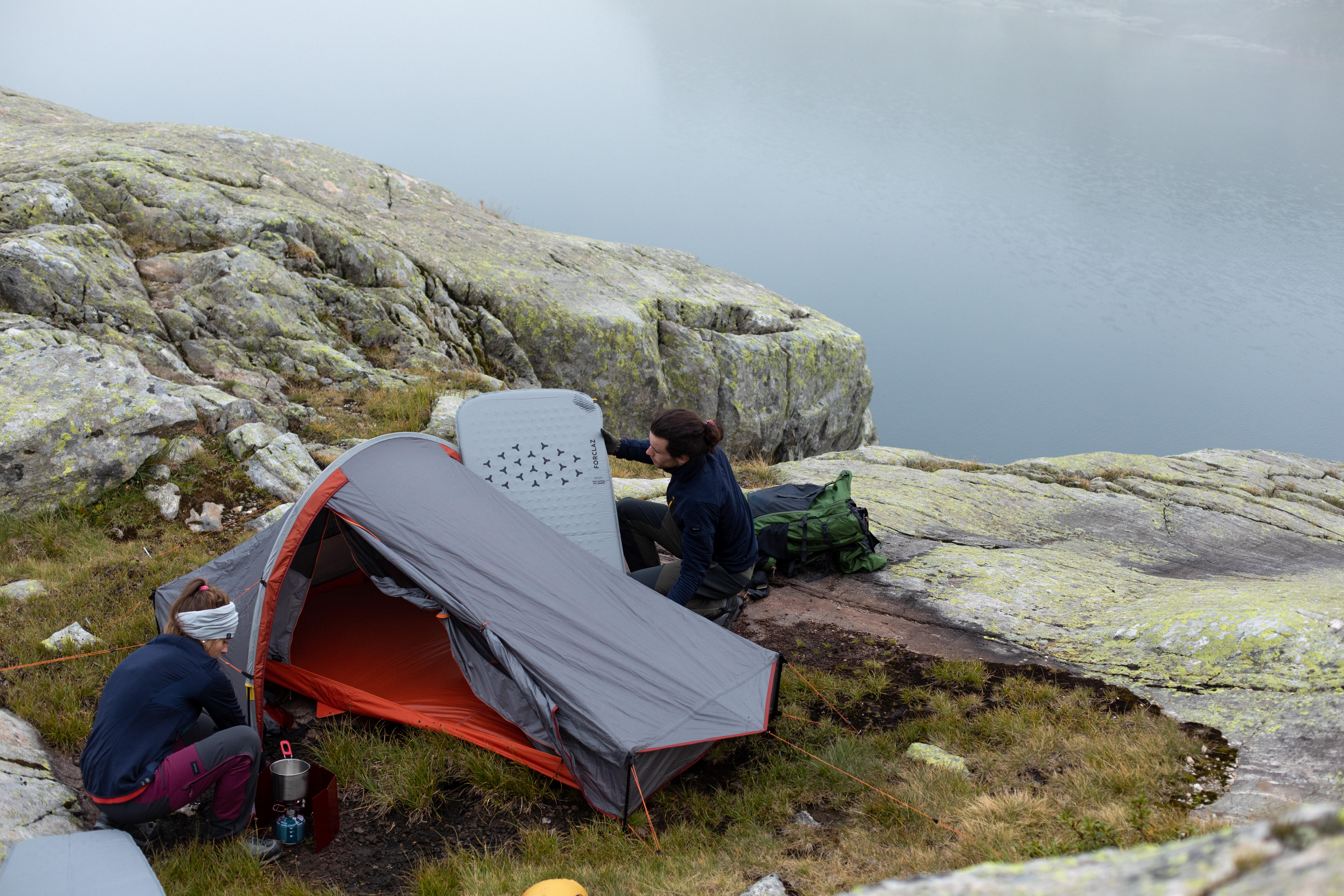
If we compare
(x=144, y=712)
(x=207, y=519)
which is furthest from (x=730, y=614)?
(x=207, y=519)

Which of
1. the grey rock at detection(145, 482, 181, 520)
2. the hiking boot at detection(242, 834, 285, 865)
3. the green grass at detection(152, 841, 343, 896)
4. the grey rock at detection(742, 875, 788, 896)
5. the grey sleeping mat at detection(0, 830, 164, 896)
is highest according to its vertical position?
the grey rock at detection(742, 875, 788, 896)

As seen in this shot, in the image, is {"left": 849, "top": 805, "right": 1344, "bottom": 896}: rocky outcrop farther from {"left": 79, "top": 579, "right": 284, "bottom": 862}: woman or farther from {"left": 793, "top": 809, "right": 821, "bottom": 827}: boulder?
{"left": 79, "top": 579, "right": 284, "bottom": 862}: woman

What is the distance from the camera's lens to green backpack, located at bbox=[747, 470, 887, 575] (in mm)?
7891

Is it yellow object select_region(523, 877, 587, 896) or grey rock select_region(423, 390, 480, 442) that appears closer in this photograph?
yellow object select_region(523, 877, 587, 896)

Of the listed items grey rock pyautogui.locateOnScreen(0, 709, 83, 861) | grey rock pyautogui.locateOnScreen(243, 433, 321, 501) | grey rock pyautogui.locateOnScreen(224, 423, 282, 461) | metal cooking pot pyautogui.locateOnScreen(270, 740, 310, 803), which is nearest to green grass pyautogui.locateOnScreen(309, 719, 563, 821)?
metal cooking pot pyautogui.locateOnScreen(270, 740, 310, 803)

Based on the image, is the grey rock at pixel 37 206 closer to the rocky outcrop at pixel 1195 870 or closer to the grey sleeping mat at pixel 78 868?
the grey sleeping mat at pixel 78 868

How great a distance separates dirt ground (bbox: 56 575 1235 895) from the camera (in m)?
4.46

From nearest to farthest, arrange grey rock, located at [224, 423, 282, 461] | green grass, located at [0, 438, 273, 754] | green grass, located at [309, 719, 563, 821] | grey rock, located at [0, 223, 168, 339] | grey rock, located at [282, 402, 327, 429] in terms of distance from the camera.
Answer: green grass, located at [309, 719, 563, 821]
green grass, located at [0, 438, 273, 754]
grey rock, located at [224, 423, 282, 461]
grey rock, located at [0, 223, 168, 339]
grey rock, located at [282, 402, 327, 429]

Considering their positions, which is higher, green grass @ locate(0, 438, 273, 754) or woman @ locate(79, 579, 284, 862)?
woman @ locate(79, 579, 284, 862)

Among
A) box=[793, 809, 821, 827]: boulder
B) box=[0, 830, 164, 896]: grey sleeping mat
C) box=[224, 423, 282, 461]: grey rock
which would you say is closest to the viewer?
box=[0, 830, 164, 896]: grey sleeping mat

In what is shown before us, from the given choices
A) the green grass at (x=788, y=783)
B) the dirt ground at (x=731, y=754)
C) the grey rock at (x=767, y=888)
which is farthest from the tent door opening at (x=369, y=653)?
the grey rock at (x=767, y=888)

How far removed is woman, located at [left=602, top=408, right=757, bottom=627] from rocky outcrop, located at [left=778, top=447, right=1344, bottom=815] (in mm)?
1733

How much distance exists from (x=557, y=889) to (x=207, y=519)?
6414 millimetres

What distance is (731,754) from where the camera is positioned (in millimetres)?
5445
